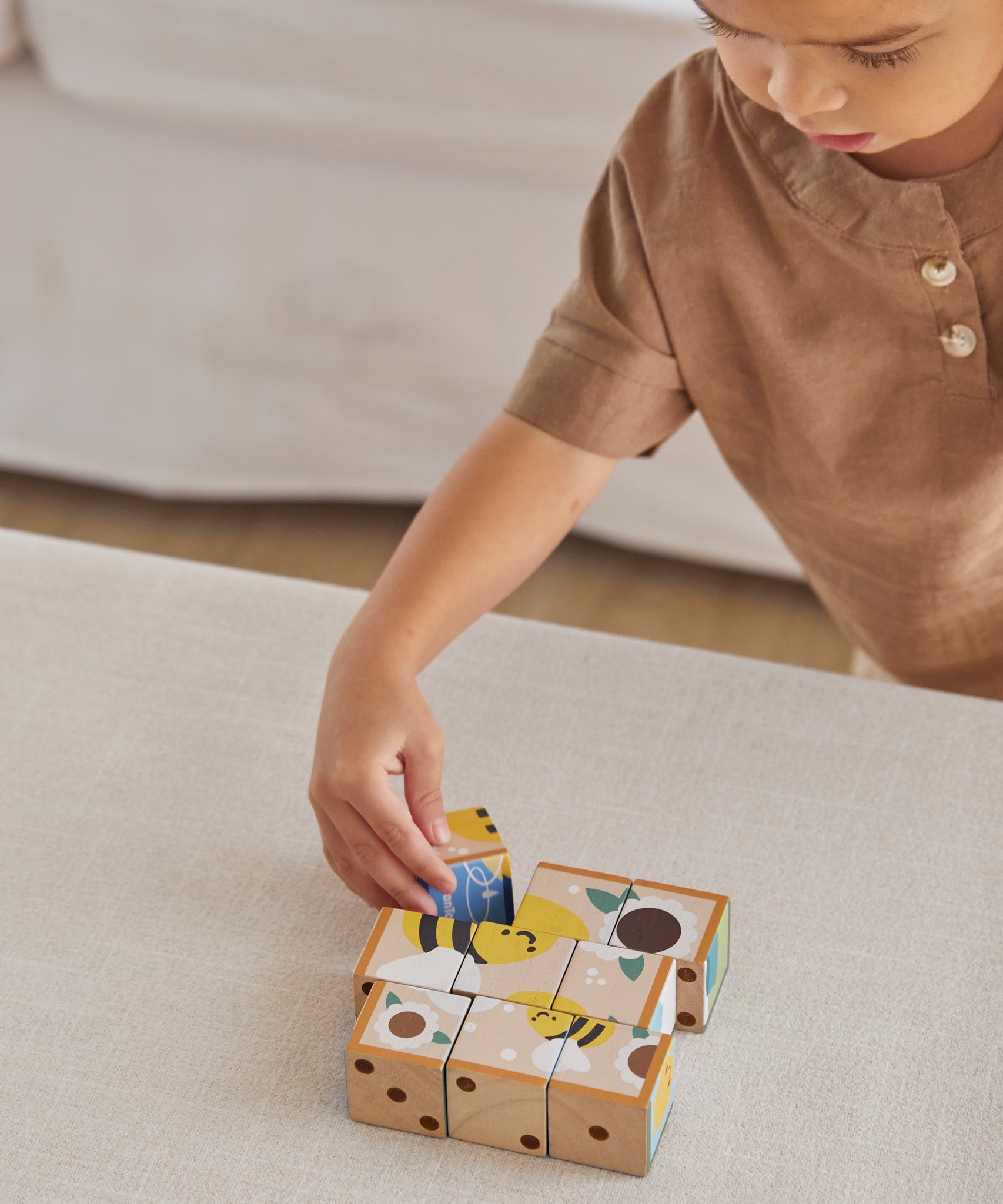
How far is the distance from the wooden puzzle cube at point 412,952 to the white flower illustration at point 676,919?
0.06 metres

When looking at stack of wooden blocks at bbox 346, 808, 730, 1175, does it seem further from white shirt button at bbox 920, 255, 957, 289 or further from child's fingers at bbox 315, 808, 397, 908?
white shirt button at bbox 920, 255, 957, 289

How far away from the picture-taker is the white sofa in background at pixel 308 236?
4.74 ft

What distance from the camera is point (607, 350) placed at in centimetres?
75

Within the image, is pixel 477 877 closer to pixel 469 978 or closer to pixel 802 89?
pixel 469 978

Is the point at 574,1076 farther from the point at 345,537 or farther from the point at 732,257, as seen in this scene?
the point at 345,537

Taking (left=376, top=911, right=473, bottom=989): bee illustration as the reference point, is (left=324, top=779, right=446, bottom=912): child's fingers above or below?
below

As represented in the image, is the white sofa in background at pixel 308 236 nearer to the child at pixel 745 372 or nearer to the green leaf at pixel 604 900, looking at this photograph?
the child at pixel 745 372

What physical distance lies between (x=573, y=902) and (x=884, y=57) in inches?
13.5

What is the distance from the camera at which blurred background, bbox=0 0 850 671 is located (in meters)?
1.45

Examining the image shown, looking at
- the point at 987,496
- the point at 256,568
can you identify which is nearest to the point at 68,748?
the point at 987,496

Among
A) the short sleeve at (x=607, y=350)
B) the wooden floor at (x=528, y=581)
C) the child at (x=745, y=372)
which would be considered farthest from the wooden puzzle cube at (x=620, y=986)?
the wooden floor at (x=528, y=581)

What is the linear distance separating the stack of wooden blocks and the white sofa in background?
3.43 ft

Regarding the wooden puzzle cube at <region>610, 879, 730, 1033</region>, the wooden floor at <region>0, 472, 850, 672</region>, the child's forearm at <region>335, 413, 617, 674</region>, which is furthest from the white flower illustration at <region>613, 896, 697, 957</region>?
the wooden floor at <region>0, 472, 850, 672</region>

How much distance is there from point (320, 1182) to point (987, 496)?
0.47 metres
